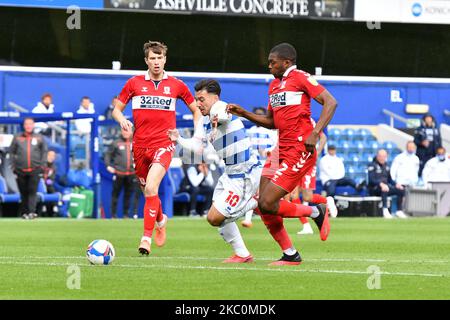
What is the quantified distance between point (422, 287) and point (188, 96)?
6111 mm

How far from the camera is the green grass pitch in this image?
10398mm

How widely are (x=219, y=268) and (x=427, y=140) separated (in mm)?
22934

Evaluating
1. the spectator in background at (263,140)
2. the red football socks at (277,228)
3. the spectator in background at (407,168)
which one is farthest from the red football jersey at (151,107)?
the spectator in background at (407,168)

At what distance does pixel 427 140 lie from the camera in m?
34.9

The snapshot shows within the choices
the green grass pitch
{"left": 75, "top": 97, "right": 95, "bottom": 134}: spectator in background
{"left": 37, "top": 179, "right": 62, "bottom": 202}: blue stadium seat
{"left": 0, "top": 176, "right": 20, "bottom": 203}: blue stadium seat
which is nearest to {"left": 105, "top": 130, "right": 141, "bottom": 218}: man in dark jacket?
{"left": 37, "top": 179, "right": 62, "bottom": 202}: blue stadium seat

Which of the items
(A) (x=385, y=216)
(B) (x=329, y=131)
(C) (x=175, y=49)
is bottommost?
(A) (x=385, y=216)

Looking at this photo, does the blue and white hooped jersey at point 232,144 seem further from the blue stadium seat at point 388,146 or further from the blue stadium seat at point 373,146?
the blue stadium seat at point 388,146

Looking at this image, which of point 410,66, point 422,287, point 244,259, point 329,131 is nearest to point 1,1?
point 329,131

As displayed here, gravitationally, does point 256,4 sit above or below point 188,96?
above

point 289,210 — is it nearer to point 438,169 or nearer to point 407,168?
point 407,168

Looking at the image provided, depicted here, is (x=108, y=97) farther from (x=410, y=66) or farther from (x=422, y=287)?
(x=422, y=287)

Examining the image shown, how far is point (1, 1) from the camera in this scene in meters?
33.1

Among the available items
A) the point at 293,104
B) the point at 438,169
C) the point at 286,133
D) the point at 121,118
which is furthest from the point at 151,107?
the point at 438,169

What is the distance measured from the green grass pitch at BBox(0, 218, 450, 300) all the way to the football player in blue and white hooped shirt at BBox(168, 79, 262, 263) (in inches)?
18.3
